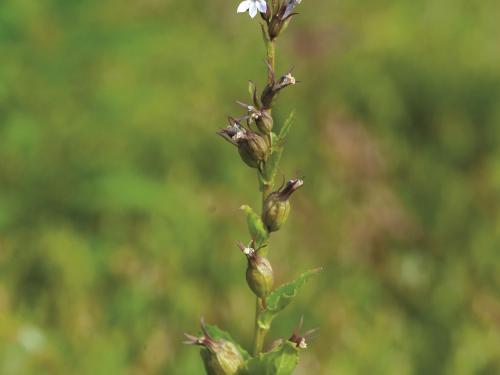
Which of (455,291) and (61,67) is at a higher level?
(61,67)

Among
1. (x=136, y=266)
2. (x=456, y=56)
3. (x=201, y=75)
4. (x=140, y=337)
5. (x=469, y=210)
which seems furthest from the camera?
(x=456, y=56)

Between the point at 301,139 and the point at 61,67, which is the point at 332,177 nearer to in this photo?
the point at 301,139

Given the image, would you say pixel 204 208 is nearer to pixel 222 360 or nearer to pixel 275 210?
pixel 222 360

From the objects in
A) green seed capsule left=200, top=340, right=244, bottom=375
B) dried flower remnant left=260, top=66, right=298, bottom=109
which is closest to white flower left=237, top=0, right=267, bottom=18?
dried flower remnant left=260, top=66, right=298, bottom=109

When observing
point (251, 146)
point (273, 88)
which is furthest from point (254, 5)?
point (251, 146)

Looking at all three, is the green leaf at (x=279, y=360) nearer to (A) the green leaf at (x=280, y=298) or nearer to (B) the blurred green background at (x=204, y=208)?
(A) the green leaf at (x=280, y=298)

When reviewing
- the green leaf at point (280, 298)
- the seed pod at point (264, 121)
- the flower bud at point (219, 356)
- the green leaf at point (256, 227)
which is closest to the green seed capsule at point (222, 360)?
the flower bud at point (219, 356)

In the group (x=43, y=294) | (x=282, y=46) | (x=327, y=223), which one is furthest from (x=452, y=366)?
(x=282, y=46)
